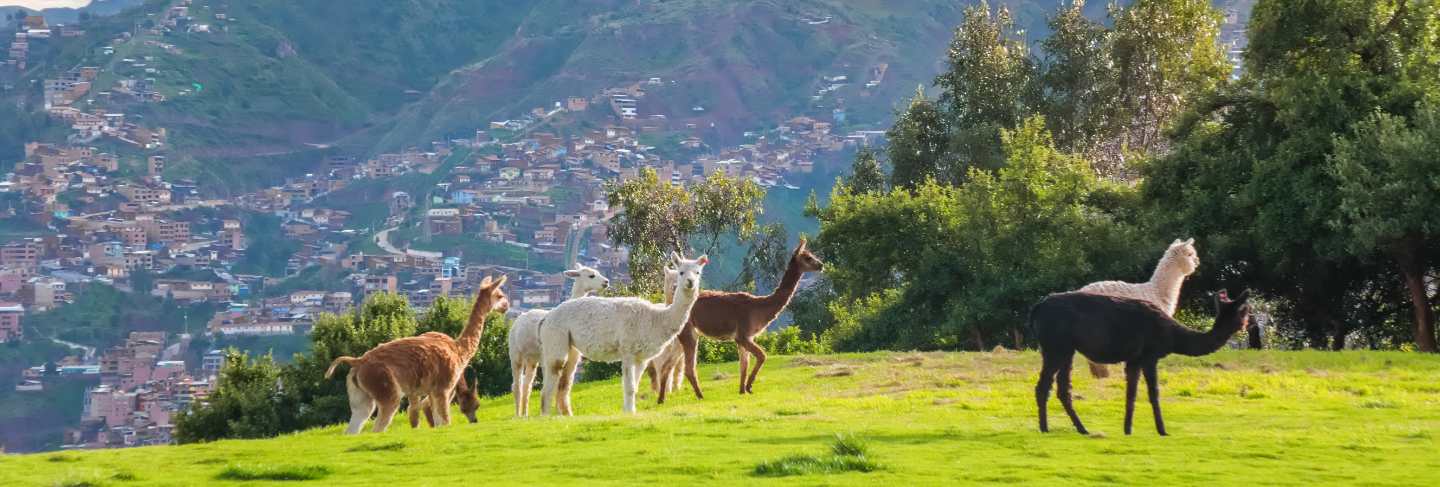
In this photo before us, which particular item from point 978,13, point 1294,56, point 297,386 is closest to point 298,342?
point 978,13

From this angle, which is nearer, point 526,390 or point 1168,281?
point 1168,281

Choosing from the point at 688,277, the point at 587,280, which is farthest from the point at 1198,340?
the point at 587,280

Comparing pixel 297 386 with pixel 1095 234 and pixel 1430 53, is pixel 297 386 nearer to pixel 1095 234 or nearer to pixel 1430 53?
pixel 1095 234

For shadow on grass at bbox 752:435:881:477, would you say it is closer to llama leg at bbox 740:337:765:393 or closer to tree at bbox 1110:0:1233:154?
llama leg at bbox 740:337:765:393

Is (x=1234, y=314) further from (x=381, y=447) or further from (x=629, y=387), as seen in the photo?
(x=381, y=447)

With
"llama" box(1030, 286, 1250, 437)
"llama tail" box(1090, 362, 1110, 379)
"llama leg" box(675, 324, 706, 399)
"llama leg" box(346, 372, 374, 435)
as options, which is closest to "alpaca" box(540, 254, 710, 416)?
"llama leg" box(675, 324, 706, 399)

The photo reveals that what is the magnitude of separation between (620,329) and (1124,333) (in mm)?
7938

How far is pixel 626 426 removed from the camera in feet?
61.0

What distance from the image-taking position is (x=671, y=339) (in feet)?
72.3

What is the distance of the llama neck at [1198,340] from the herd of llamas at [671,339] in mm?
14

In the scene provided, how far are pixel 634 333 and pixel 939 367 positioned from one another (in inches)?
315

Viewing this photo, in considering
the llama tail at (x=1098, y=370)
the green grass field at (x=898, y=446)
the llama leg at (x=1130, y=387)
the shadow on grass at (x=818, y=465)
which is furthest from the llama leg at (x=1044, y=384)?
the llama tail at (x=1098, y=370)

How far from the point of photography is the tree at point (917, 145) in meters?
72.2

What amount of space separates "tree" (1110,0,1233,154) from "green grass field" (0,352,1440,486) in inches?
1725
